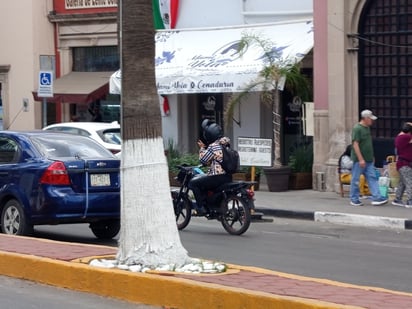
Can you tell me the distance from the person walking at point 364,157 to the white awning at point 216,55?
3.79 metres

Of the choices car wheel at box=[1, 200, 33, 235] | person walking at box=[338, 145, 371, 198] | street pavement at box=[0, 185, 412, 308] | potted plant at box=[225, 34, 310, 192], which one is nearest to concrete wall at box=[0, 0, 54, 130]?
potted plant at box=[225, 34, 310, 192]

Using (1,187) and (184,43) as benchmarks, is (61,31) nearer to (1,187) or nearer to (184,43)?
(184,43)

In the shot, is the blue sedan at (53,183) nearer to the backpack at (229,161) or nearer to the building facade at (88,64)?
the backpack at (229,161)

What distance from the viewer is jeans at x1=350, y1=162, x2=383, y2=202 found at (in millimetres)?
18891

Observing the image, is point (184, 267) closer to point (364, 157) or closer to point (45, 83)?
point (364, 157)

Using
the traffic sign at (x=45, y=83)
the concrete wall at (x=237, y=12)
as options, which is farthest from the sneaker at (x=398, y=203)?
the traffic sign at (x=45, y=83)

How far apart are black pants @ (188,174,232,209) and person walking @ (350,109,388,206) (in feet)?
14.4

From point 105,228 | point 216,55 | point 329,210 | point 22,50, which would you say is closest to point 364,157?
point 329,210

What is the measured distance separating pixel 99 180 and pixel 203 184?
2239mm

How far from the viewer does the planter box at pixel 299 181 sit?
73.3ft

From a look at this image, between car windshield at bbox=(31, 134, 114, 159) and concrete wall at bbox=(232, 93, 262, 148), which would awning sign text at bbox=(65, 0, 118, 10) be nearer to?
concrete wall at bbox=(232, 93, 262, 148)

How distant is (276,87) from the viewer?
21.9 metres

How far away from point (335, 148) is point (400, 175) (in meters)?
3.06

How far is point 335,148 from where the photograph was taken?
21.5m
